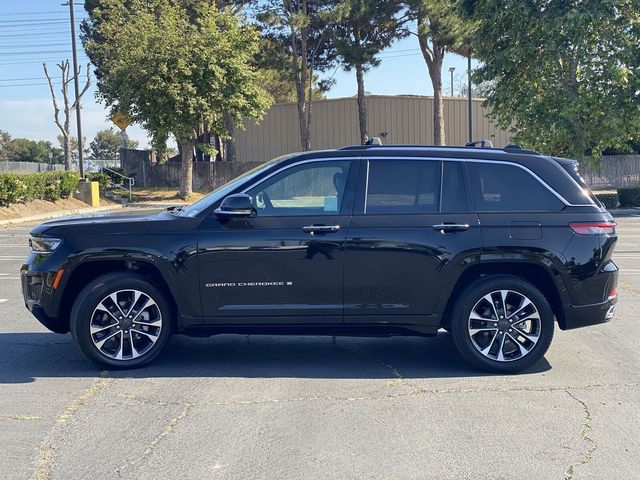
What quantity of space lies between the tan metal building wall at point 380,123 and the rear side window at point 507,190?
134 feet

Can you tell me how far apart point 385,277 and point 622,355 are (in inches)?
101

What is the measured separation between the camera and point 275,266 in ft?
19.2

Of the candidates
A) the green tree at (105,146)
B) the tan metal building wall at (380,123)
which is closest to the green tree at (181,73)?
the tan metal building wall at (380,123)

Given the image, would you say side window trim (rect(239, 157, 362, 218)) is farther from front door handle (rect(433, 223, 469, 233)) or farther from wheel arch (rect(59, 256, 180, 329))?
wheel arch (rect(59, 256, 180, 329))

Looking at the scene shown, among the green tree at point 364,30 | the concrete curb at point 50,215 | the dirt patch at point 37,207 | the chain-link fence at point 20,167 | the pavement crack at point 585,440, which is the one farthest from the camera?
the chain-link fence at point 20,167

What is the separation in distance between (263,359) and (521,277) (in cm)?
250

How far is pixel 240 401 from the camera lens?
17.3 feet

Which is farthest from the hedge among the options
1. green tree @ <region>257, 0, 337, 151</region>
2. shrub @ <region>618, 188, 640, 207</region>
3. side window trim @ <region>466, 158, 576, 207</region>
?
shrub @ <region>618, 188, 640, 207</region>

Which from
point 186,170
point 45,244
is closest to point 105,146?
point 186,170

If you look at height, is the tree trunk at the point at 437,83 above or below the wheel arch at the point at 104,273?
above

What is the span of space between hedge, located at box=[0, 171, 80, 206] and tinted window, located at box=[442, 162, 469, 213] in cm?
2192

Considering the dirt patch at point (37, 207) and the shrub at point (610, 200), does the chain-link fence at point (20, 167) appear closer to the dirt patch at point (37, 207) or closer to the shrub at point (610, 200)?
the dirt patch at point (37, 207)

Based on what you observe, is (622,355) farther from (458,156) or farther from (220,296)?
(220,296)

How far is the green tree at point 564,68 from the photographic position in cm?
2372
